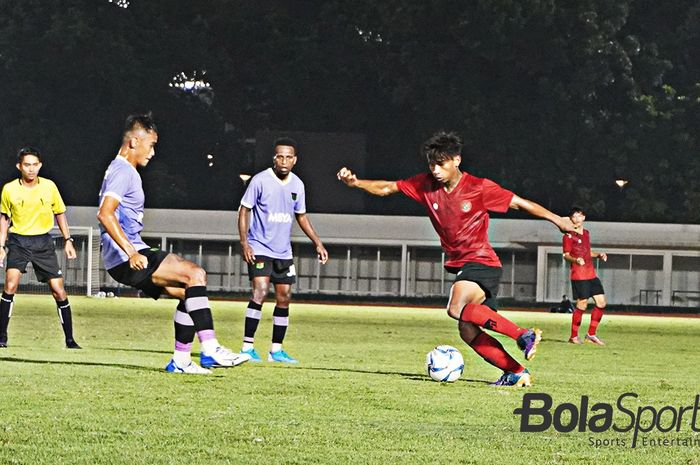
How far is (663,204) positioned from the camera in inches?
2180

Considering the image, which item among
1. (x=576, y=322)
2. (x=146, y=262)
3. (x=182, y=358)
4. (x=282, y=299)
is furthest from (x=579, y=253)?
(x=146, y=262)

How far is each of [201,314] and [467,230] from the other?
2.24 m

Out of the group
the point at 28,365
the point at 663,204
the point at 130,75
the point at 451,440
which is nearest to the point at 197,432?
the point at 451,440

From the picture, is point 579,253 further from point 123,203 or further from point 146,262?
point 146,262

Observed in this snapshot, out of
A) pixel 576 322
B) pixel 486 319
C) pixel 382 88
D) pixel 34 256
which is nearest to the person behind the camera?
pixel 486 319

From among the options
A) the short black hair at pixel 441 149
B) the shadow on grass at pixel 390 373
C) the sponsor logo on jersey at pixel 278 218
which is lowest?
the shadow on grass at pixel 390 373

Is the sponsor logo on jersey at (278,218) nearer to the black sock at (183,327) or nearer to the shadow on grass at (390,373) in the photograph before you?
the shadow on grass at (390,373)

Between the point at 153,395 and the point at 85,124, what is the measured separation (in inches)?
2111

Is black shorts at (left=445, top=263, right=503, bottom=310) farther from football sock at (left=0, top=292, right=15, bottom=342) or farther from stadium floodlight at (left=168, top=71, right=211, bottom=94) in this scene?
stadium floodlight at (left=168, top=71, right=211, bottom=94)

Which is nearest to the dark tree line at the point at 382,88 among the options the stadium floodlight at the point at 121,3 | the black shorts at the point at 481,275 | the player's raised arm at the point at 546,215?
the stadium floodlight at the point at 121,3

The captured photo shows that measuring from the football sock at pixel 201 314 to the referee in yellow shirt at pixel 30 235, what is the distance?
13.0 ft

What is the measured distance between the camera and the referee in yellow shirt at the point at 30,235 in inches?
580

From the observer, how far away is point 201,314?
11078 millimetres

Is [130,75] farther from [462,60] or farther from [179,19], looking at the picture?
[462,60]
